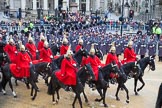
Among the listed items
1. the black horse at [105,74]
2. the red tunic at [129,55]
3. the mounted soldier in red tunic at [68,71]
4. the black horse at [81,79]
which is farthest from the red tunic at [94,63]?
the red tunic at [129,55]

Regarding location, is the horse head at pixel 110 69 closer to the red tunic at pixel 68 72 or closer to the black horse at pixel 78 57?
the red tunic at pixel 68 72

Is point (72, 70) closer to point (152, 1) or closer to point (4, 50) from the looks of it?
point (4, 50)

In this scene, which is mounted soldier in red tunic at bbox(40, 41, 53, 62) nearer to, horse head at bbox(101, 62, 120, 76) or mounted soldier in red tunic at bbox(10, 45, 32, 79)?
mounted soldier in red tunic at bbox(10, 45, 32, 79)

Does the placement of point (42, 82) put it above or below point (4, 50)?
below

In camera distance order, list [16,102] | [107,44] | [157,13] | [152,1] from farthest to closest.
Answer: [152,1]
[157,13]
[107,44]
[16,102]

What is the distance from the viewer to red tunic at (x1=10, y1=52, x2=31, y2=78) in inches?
521

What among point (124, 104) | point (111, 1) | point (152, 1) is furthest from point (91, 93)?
point (111, 1)

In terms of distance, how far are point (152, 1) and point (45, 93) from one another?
1421 inches

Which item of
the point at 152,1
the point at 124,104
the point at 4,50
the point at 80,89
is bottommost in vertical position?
the point at 124,104

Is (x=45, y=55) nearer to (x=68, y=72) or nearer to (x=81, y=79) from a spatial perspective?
(x=68, y=72)

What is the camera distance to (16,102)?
13273mm

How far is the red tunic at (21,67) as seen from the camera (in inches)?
521

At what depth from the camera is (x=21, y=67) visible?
13.2 metres

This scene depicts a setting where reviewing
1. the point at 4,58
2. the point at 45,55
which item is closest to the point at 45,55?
the point at 45,55
